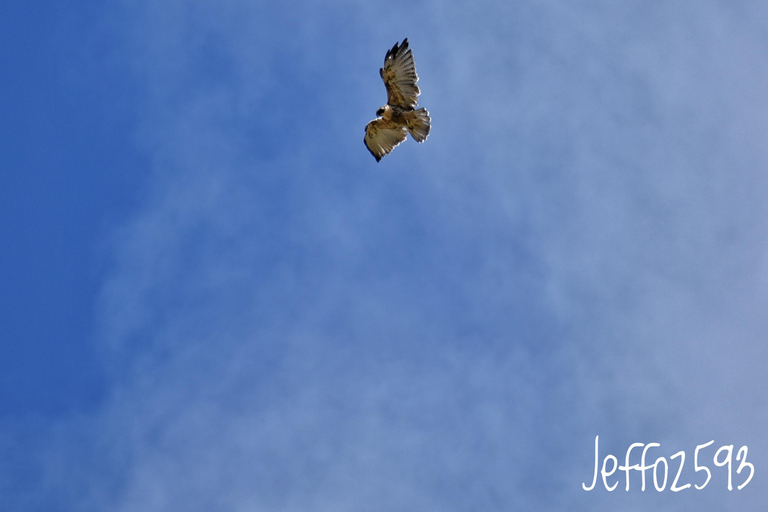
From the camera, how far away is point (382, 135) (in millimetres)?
24312

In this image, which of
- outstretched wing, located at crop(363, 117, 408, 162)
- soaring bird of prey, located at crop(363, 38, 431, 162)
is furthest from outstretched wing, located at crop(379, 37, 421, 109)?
outstretched wing, located at crop(363, 117, 408, 162)

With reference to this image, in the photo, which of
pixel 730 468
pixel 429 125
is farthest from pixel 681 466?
pixel 429 125

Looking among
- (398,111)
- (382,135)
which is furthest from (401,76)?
(382,135)

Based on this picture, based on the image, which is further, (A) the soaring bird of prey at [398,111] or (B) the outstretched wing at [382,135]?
(B) the outstretched wing at [382,135]

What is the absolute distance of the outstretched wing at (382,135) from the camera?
941 inches

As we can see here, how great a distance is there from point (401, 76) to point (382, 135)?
2082 millimetres

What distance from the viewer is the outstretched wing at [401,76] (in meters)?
22.4

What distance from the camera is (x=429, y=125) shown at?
23.6m

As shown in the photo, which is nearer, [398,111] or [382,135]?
[398,111]

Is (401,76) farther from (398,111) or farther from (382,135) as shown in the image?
(382,135)

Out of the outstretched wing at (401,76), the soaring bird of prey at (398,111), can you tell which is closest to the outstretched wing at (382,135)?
the soaring bird of prey at (398,111)

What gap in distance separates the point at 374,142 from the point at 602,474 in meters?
11.1

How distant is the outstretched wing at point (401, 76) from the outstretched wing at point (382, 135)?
0.79 metres

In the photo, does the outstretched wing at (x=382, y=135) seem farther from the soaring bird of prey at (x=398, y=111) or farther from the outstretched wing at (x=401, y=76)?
the outstretched wing at (x=401, y=76)
